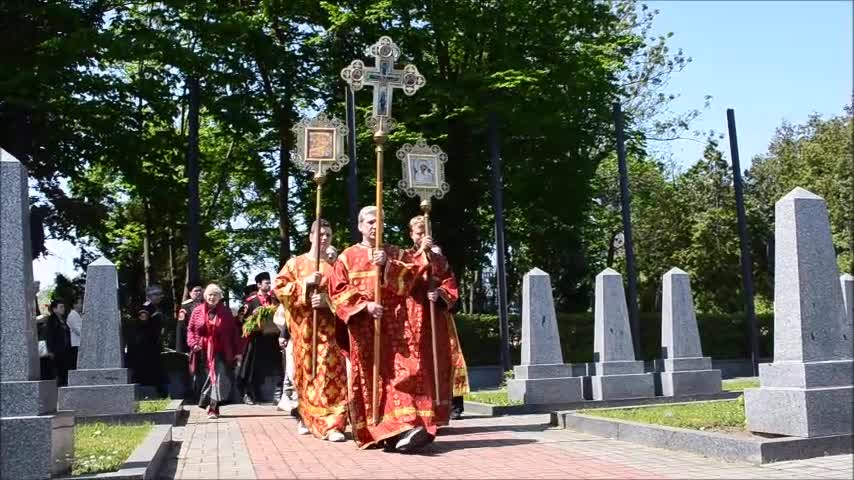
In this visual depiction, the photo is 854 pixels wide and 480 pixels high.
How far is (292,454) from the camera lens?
9914 mm

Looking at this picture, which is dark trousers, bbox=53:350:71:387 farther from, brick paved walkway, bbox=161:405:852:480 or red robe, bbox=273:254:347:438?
red robe, bbox=273:254:347:438

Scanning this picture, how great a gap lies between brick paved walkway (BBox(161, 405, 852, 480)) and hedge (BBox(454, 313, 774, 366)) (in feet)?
41.8

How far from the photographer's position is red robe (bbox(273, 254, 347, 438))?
11.5 m

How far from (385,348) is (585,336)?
1671 cm

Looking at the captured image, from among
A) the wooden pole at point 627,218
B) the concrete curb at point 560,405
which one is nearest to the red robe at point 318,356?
the concrete curb at point 560,405

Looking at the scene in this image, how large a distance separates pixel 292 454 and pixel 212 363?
18.6 feet

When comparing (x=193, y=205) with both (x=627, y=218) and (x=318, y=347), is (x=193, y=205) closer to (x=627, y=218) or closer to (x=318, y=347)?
(x=627, y=218)

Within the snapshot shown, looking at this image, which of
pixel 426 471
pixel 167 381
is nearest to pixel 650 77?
pixel 167 381

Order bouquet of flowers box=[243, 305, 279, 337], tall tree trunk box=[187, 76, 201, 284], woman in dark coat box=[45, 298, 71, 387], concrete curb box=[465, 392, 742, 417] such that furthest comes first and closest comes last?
tall tree trunk box=[187, 76, 201, 284]
woman in dark coat box=[45, 298, 71, 387]
bouquet of flowers box=[243, 305, 279, 337]
concrete curb box=[465, 392, 742, 417]

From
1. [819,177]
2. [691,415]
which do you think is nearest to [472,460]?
[691,415]

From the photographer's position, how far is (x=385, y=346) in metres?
10.4

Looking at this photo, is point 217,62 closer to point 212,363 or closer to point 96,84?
point 96,84

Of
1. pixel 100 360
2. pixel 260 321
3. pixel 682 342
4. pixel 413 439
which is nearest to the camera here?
pixel 413 439

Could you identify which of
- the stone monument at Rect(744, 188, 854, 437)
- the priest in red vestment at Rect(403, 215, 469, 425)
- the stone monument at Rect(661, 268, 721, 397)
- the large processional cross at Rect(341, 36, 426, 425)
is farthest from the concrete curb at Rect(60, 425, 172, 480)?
the stone monument at Rect(661, 268, 721, 397)
